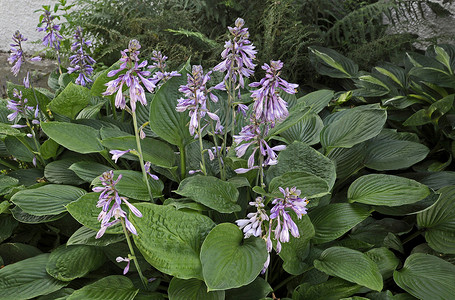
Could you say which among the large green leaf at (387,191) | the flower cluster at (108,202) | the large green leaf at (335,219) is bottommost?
the large green leaf at (335,219)

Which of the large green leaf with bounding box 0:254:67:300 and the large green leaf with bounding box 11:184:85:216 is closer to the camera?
the large green leaf with bounding box 0:254:67:300

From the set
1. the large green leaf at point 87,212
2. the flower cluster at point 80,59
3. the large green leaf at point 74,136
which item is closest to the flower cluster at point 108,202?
the large green leaf at point 87,212

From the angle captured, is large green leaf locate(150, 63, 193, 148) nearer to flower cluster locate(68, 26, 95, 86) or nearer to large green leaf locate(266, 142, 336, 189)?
large green leaf locate(266, 142, 336, 189)

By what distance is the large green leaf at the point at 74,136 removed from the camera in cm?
184

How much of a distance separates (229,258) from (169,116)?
27.6 inches

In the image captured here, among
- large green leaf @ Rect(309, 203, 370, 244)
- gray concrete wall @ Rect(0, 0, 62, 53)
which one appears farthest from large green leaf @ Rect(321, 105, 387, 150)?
gray concrete wall @ Rect(0, 0, 62, 53)

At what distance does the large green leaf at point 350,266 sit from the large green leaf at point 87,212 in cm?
72

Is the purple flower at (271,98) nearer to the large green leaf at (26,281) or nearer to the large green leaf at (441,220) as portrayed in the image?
the large green leaf at (441,220)

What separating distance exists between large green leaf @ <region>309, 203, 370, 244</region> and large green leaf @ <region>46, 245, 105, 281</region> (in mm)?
831

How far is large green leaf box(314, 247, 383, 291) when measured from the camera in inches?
56.3

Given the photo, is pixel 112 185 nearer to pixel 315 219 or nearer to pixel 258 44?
pixel 315 219

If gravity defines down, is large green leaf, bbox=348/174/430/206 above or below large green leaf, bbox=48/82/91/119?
below

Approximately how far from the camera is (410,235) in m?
1.92

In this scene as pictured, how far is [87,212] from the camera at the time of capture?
5.05 ft
